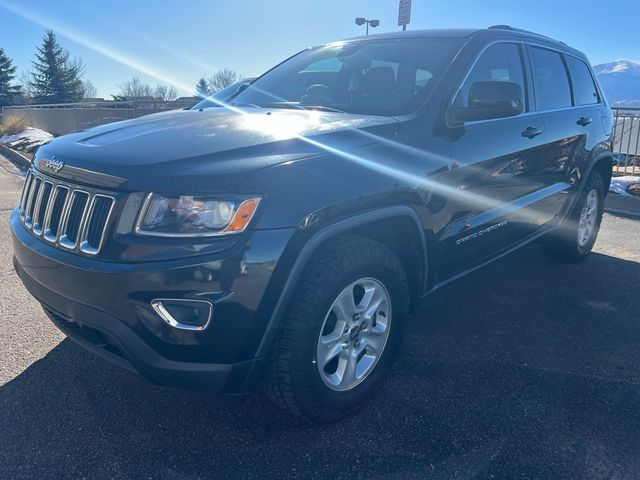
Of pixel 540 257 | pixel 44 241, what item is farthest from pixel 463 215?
pixel 540 257

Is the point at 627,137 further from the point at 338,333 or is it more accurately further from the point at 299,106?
the point at 338,333

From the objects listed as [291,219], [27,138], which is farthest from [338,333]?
[27,138]

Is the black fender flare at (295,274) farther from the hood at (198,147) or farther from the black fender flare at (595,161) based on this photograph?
the black fender flare at (595,161)

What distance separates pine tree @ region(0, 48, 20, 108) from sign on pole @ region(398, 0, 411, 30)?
56378 millimetres

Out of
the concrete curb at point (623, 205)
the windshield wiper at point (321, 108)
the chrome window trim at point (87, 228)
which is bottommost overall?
the concrete curb at point (623, 205)

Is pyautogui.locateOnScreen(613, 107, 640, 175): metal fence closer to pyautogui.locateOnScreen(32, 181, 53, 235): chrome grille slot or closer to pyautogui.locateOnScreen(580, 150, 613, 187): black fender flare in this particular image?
pyautogui.locateOnScreen(580, 150, 613, 187): black fender flare

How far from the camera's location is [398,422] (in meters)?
2.51

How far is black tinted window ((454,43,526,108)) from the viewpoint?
3.02 metres

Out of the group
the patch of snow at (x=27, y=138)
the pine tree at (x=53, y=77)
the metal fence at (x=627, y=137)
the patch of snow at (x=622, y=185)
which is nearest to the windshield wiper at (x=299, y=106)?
the patch of snow at (x=622, y=185)

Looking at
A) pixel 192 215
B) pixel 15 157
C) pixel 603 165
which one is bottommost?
pixel 15 157

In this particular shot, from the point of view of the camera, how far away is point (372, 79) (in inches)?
130

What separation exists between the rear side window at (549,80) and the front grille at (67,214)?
3177 millimetres

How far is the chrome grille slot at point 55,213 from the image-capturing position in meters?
2.27

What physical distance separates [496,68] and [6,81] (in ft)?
211
